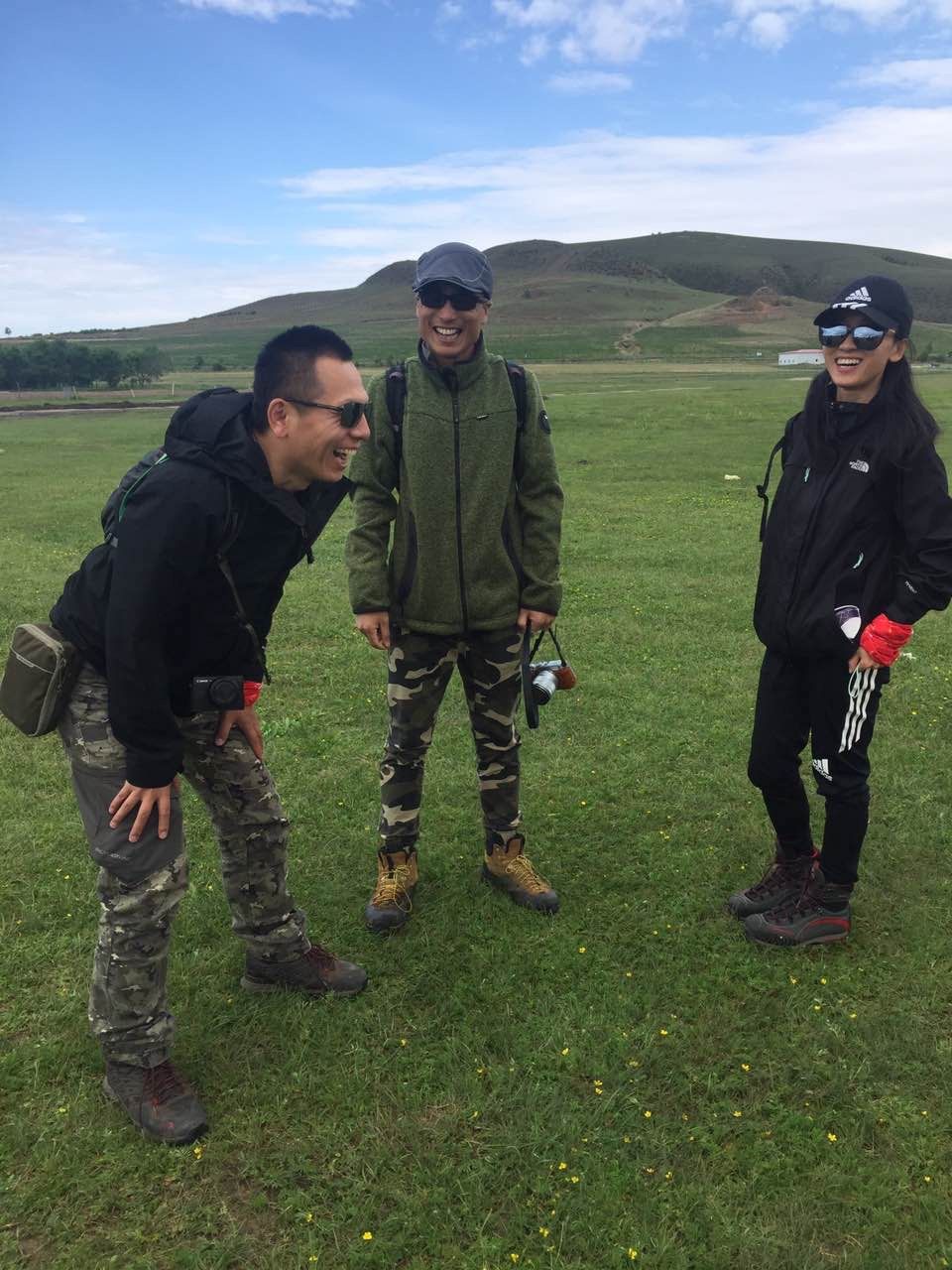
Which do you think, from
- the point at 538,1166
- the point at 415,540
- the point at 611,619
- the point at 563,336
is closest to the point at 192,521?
the point at 415,540

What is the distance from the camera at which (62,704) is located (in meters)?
3.19

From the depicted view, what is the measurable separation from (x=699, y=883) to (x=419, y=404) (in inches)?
116

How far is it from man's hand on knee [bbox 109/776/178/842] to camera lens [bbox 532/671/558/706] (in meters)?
2.01

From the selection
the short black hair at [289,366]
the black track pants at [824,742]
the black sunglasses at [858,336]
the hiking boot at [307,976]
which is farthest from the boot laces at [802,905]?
the short black hair at [289,366]

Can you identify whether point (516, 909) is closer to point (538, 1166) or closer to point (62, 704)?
point (538, 1166)

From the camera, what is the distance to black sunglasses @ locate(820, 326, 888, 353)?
369cm

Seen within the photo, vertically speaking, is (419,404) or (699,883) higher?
(419,404)

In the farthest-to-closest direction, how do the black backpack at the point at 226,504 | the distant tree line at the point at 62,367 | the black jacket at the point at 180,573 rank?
the distant tree line at the point at 62,367, the black backpack at the point at 226,504, the black jacket at the point at 180,573

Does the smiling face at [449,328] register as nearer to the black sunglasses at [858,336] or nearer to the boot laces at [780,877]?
the black sunglasses at [858,336]

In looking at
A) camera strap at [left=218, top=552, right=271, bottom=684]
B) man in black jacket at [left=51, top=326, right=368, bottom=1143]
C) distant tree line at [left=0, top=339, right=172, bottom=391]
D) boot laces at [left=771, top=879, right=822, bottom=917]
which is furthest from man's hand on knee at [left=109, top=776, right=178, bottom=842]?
distant tree line at [left=0, top=339, right=172, bottom=391]

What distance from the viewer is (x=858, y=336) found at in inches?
146

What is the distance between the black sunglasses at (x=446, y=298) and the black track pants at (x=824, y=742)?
2.11m

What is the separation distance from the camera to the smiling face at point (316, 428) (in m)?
3.02

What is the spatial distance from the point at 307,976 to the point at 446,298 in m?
3.07
